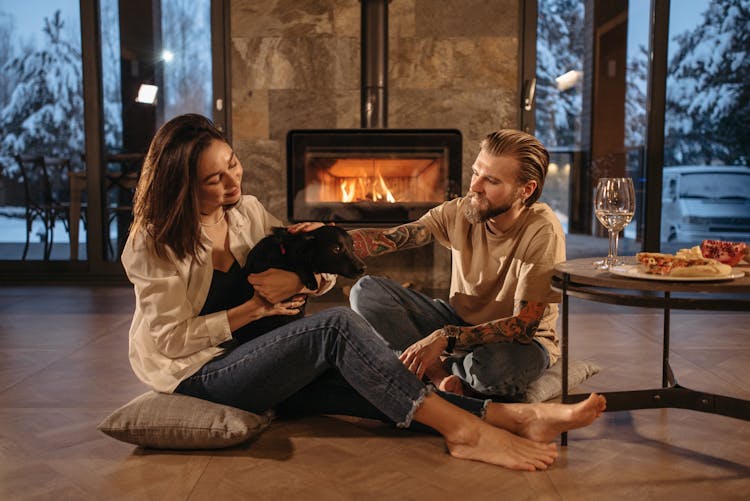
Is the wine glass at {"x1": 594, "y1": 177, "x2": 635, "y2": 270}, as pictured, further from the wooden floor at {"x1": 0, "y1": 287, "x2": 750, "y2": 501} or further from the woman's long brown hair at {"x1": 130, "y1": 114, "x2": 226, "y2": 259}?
the woman's long brown hair at {"x1": 130, "y1": 114, "x2": 226, "y2": 259}

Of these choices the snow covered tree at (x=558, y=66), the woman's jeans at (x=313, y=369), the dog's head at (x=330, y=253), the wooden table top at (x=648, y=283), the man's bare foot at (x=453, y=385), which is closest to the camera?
the wooden table top at (x=648, y=283)

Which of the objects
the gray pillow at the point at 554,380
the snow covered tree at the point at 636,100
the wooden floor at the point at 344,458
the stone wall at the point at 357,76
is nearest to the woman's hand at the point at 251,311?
the wooden floor at the point at 344,458

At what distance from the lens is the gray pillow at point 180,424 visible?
178cm

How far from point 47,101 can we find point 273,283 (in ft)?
12.9

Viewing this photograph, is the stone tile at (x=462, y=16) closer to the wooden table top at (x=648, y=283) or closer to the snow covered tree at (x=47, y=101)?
the snow covered tree at (x=47, y=101)

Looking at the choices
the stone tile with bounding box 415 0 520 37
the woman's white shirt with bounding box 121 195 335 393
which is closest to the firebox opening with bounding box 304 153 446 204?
the stone tile with bounding box 415 0 520 37

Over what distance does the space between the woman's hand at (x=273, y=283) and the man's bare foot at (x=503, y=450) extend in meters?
0.56

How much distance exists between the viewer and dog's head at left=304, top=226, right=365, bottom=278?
Result: 1.88 metres

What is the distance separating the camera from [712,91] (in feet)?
16.0

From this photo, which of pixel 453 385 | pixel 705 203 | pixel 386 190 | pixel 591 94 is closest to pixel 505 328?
pixel 453 385

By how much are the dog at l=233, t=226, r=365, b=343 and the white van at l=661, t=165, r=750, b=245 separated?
3.52 metres

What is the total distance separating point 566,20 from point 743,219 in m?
1.95

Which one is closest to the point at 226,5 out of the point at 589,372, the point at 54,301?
the point at 54,301

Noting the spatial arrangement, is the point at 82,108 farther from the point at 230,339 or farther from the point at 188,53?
the point at 230,339
